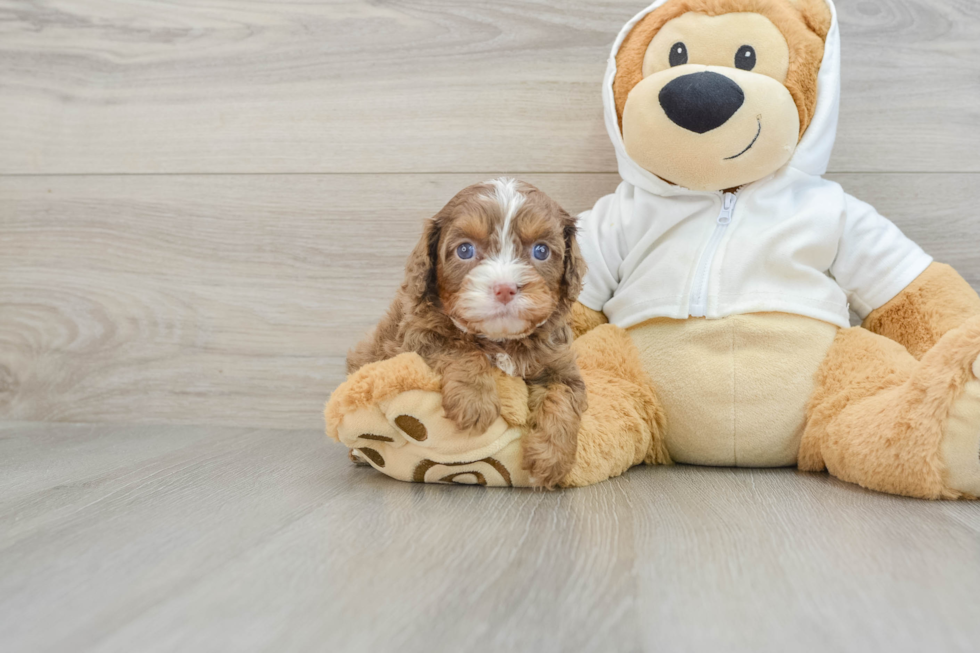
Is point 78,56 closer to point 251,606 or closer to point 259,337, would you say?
point 259,337

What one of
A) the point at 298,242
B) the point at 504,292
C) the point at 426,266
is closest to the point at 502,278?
the point at 504,292

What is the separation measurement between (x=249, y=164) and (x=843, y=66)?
1.14m

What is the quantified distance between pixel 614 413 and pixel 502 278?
33 cm

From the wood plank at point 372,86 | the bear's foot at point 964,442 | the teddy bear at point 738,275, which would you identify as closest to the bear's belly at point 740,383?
the teddy bear at point 738,275

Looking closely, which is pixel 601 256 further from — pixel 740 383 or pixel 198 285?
pixel 198 285

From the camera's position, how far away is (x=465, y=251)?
2.93 ft

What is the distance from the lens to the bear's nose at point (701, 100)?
1046 mm

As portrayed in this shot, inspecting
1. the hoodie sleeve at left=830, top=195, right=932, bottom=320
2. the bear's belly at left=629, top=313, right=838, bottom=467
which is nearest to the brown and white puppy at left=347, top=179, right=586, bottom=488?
the bear's belly at left=629, top=313, right=838, bottom=467

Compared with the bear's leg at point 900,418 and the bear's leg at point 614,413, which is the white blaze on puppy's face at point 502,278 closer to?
the bear's leg at point 614,413

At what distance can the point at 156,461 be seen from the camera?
1.18 meters

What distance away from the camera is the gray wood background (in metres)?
1.34

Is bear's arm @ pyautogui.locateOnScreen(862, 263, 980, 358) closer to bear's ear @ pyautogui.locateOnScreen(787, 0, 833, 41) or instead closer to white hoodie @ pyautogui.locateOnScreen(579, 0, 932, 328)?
white hoodie @ pyautogui.locateOnScreen(579, 0, 932, 328)

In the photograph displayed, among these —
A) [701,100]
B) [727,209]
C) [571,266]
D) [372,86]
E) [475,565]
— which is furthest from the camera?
[372,86]

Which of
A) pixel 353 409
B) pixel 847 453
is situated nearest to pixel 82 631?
pixel 353 409
